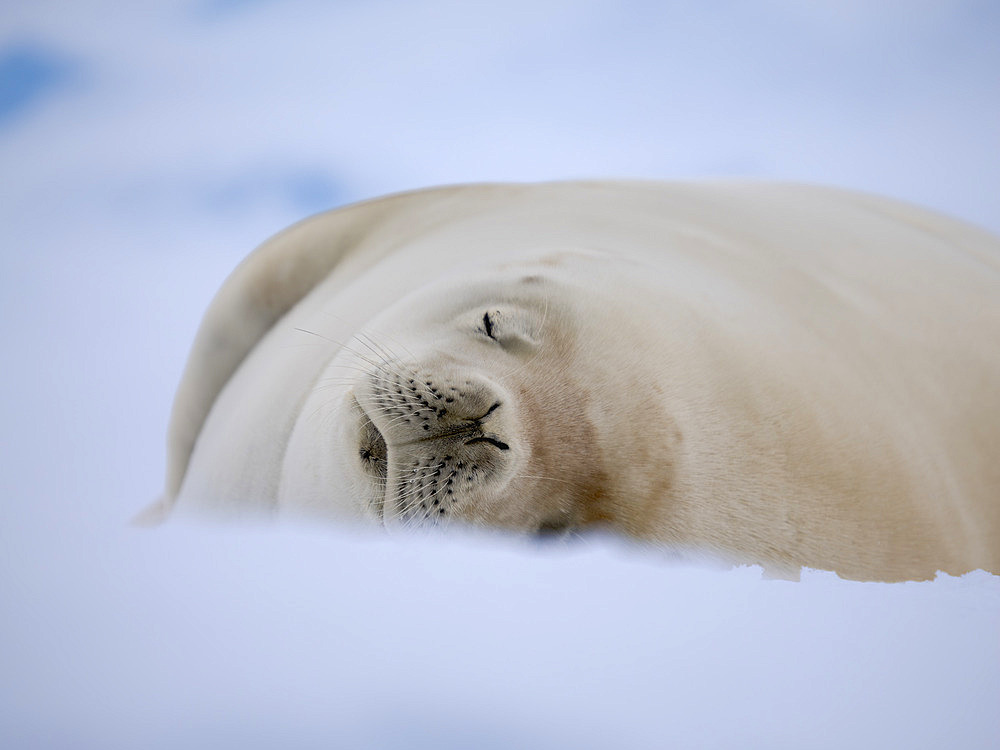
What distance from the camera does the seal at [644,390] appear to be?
1624mm

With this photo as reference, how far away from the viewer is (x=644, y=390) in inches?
68.7

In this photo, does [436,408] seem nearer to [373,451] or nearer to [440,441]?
[440,441]

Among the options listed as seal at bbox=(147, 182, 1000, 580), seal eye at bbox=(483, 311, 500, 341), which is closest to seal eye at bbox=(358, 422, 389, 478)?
seal at bbox=(147, 182, 1000, 580)

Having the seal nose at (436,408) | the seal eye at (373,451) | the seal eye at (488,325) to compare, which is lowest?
the seal eye at (373,451)

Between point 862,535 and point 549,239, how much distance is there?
0.96 m

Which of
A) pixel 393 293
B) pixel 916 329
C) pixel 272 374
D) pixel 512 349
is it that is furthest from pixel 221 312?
pixel 916 329

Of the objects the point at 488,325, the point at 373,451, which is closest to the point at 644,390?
the point at 488,325

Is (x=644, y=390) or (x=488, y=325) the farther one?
(x=488, y=325)

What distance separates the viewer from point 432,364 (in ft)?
5.54

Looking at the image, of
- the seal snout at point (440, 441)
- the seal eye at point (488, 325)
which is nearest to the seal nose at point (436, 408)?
the seal snout at point (440, 441)

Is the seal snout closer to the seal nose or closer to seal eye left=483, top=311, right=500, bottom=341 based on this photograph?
the seal nose

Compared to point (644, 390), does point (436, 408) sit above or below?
below

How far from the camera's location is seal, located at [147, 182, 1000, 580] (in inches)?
63.9

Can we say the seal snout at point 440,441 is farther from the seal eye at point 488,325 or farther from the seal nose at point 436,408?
the seal eye at point 488,325
